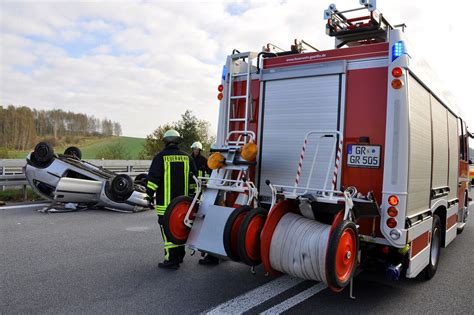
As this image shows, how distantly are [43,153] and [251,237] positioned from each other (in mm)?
7114

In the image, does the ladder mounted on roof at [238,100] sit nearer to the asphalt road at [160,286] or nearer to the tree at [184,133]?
the asphalt road at [160,286]

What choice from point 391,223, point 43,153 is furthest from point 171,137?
point 43,153

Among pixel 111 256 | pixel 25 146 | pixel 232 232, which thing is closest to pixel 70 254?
pixel 111 256

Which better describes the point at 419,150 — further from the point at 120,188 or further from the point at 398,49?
the point at 120,188

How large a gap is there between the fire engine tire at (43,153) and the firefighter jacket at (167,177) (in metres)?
5.09

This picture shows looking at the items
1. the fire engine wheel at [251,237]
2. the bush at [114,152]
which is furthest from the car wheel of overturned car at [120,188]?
the bush at [114,152]

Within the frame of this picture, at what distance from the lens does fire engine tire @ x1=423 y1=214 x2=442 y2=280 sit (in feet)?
16.6

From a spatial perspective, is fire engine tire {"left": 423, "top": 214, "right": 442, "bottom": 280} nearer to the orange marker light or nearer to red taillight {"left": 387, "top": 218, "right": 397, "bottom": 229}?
red taillight {"left": 387, "top": 218, "right": 397, "bottom": 229}

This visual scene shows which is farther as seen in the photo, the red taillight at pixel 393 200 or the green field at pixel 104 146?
the green field at pixel 104 146

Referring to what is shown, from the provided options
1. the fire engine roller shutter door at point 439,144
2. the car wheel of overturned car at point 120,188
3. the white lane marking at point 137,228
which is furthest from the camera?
the car wheel of overturned car at point 120,188

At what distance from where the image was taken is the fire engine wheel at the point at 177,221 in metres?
4.43

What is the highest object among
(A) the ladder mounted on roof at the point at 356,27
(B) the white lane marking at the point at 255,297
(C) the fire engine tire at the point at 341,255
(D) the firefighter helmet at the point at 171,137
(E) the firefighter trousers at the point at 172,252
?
(A) the ladder mounted on roof at the point at 356,27

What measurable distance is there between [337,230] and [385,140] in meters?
1.26

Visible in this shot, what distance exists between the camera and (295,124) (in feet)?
15.6
